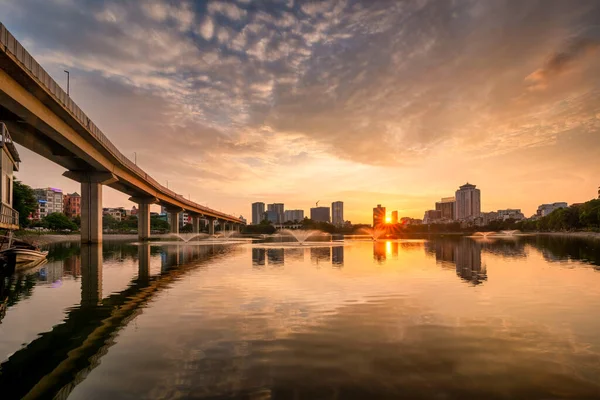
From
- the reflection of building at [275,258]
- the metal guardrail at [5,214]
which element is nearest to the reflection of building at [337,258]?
the reflection of building at [275,258]

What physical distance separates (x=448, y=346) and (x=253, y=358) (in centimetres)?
540

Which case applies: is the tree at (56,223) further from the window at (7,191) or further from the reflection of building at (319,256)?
the reflection of building at (319,256)

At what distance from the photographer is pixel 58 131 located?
41000 mm

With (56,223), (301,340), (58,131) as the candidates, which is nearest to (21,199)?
(58,131)

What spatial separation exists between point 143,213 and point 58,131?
66.0 metres

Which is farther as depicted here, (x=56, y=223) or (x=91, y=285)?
(x=56, y=223)

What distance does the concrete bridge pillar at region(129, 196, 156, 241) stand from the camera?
336 feet

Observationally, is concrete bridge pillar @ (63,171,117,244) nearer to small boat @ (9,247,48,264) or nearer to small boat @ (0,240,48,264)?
small boat @ (0,240,48,264)

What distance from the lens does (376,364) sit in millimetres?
8977

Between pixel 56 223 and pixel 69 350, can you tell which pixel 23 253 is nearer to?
pixel 69 350

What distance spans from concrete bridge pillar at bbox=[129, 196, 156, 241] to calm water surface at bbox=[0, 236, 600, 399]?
85202 mm

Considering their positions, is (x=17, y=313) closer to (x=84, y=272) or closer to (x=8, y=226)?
(x=84, y=272)

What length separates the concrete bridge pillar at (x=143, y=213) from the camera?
102375mm

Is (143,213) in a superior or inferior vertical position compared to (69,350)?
superior
